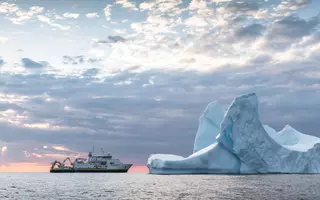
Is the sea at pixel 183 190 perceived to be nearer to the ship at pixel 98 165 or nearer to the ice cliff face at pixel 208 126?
the ice cliff face at pixel 208 126

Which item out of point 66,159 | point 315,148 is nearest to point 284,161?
point 315,148

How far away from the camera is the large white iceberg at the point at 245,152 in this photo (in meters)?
57.4

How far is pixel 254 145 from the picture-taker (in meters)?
57.0

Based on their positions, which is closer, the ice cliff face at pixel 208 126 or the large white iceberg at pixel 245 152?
the large white iceberg at pixel 245 152

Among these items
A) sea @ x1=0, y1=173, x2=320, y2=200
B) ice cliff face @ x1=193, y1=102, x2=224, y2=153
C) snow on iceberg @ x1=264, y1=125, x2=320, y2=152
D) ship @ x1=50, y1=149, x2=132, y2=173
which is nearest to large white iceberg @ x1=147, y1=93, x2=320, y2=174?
sea @ x1=0, y1=173, x2=320, y2=200

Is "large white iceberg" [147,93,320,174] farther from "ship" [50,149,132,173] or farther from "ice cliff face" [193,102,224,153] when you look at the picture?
"ship" [50,149,132,173]

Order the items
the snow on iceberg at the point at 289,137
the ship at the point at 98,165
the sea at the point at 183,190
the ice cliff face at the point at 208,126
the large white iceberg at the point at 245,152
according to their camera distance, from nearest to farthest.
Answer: the sea at the point at 183,190
the large white iceberg at the point at 245,152
the ice cliff face at the point at 208,126
the snow on iceberg at the point at 289,137
the ship at the point at 98,165

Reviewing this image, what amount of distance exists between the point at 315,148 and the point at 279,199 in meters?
37.0

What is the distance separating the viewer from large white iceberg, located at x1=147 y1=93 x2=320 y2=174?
5744cm

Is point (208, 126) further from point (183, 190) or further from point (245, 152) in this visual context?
point (183, 190)

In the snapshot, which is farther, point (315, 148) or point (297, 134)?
point (297, 134)

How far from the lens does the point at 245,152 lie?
57312mm

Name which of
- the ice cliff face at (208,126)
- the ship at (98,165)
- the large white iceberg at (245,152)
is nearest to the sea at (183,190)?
the large white iceberg at (245,152)

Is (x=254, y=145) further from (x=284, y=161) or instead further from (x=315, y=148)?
(x=315, y=148)
